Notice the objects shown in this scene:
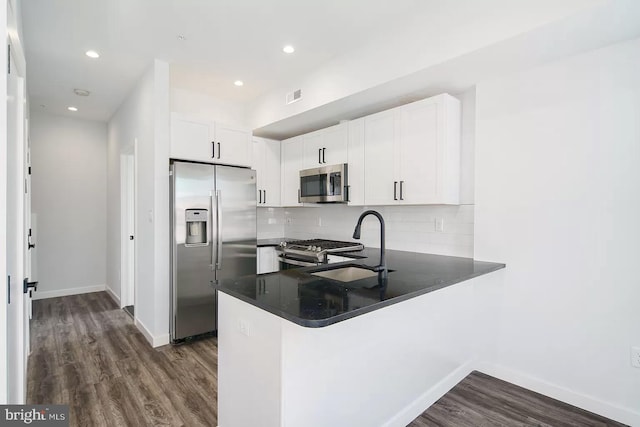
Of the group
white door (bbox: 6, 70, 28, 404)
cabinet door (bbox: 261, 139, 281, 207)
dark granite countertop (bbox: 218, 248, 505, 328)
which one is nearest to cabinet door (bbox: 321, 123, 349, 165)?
cabinet door (bbox: 261, 139, 281, 207)

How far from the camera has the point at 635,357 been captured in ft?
6.81

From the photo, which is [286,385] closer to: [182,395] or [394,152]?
[182,395]

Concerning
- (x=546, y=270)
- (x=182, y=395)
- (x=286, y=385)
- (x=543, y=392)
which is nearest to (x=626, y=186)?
(x=546, y=270)

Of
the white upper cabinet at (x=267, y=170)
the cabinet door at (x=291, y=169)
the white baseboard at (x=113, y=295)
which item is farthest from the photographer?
the white baseboard at (x=113, y=295)

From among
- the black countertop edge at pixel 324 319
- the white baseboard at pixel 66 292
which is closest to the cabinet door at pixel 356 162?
the black countertop edge at pixel 324 319

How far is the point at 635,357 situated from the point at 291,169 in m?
3.54

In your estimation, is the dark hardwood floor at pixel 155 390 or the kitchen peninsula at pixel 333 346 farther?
the dark hardwood floor at pixel 155 390

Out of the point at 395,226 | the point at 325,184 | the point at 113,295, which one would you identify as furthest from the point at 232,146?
the point at 113,295

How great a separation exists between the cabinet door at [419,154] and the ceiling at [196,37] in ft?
2.40

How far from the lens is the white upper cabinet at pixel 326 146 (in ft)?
11.8

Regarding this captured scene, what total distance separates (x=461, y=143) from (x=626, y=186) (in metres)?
1.18

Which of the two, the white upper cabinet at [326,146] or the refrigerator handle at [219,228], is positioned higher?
the white upper cabinet at [326,146]

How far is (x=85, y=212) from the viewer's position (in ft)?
17.5

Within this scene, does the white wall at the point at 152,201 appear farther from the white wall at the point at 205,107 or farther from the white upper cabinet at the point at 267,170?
the white upper cabinet at the point at 267,170
